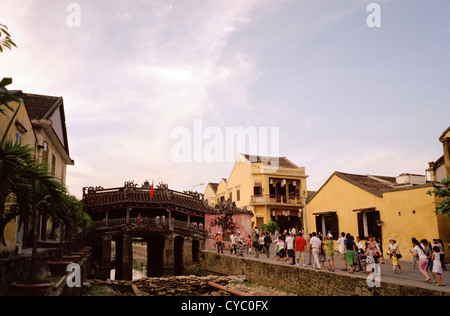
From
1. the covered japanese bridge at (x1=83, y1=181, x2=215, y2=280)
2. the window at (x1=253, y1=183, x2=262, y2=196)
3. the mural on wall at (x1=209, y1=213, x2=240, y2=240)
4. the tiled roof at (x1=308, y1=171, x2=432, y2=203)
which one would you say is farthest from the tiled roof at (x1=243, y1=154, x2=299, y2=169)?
the tiled roof at (x1=308, y1=171, x2=432, y2=203)

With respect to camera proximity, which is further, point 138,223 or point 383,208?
point 138,223

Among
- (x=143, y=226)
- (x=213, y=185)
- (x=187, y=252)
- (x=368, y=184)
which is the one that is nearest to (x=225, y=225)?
(x=187, y=252)

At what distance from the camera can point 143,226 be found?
28.6 metres

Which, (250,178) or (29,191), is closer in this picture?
(29,191)

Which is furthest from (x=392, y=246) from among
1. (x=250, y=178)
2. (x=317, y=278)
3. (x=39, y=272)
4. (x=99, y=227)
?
(x=250, y=178)

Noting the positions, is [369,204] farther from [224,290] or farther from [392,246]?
[224,290]

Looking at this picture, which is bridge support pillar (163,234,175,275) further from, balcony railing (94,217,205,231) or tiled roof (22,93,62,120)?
tiled roof (22,93,62,120)

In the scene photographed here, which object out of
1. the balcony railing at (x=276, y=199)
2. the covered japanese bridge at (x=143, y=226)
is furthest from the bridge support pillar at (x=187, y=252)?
the balcony railing at (x=276, y=199)

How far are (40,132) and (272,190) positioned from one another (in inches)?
1129

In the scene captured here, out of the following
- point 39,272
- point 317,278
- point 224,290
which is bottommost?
point 224,290

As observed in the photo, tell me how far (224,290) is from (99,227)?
14.0m

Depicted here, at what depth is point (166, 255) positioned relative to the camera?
28.6 m

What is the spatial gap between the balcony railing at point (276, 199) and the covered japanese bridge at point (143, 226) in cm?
818

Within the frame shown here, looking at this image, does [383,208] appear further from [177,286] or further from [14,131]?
[14,131]
